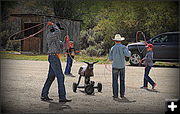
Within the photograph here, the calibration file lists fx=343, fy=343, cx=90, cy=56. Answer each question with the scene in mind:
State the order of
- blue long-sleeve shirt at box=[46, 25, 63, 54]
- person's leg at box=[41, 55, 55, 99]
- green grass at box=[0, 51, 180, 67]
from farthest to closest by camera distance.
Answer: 1. green grass at box=[0, 51, 180, 67]
2. person's leg at box=[41, 55, 55, 99]
3. blue long-sleeve shirt at box=[46, 25, 63, 54]

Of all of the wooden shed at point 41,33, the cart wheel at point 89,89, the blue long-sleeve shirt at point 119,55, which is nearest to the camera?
the blue long-sleeve shirt at point 119,55

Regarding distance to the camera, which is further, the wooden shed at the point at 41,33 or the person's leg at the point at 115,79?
the wooden shed at the point at 41,33

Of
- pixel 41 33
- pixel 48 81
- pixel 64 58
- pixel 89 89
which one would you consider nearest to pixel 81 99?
pixel 89 89

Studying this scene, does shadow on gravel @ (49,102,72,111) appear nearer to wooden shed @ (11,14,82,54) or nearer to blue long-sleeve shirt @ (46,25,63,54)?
blue long-sleeve shirt @ (46,25,63,54)

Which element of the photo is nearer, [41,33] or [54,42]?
[54,42]

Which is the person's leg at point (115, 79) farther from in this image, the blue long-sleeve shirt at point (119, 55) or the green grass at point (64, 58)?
the green grass at point (64, 58)

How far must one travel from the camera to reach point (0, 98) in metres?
6.54

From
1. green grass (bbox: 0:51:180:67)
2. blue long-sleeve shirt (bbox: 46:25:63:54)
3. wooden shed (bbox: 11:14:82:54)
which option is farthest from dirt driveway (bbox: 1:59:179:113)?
wooden shed (bbox: 11:14:82:54)

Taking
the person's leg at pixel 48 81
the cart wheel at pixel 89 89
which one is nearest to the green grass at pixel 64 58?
the cart wheel at pixel 89 89

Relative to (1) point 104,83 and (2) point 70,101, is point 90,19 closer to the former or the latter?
(1) point 104,83

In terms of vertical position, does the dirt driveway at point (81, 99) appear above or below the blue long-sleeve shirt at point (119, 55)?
below

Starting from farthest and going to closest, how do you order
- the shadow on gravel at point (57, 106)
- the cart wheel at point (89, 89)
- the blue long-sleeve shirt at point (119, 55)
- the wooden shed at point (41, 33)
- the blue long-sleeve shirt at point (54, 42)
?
the wooden shed at point (41, 33), the cart wheel at point (89, 89), the blue long-sleeve shirt at point (119, 55), the blue long-sleeve shirt at point (54, 42), the shadow on gravel at point (57, 106)

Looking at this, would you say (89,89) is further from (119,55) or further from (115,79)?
(119,55)

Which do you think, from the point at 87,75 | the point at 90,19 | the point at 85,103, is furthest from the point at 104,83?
the point at 90,19
